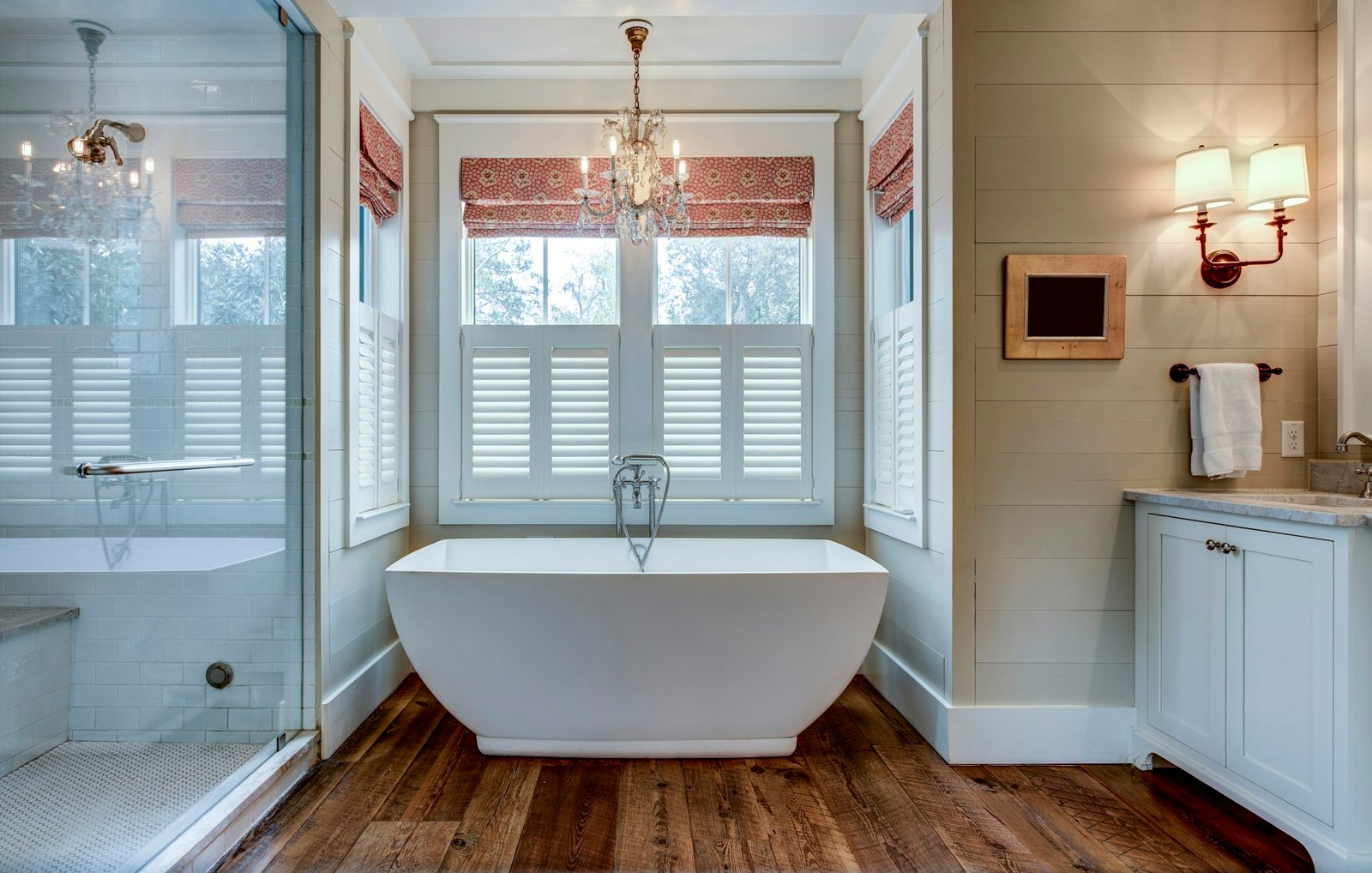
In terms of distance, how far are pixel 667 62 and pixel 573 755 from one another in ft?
9.03

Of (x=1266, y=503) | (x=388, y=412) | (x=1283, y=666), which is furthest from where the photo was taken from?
(x=388, y=412)

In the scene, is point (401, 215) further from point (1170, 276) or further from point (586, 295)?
point (1170, 276)

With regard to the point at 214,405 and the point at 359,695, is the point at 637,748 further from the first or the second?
the point at 214,405

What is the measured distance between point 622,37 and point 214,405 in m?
2.11

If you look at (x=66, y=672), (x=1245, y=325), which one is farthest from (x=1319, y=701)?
(x=66, y=672)

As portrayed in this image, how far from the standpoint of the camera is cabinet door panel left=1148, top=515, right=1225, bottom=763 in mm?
2082

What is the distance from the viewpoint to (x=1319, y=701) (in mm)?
1782

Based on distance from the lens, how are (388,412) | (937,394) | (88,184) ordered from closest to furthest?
(88,184) < (937,394) < (388,412)

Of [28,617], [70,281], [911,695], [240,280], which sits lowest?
[911,695]

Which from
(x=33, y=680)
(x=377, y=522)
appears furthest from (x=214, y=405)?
(x=377, y=522)

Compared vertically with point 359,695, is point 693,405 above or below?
above

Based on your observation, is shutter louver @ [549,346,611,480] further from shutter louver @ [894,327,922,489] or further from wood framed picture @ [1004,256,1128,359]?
wood framed picture @ [1004,256,1128,359]

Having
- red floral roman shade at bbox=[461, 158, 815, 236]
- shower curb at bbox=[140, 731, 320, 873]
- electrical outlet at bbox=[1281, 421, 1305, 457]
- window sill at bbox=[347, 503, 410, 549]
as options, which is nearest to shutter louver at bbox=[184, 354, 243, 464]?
window sill at bbox=[347, 503, 410, 549]

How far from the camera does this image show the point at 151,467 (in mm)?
1743
